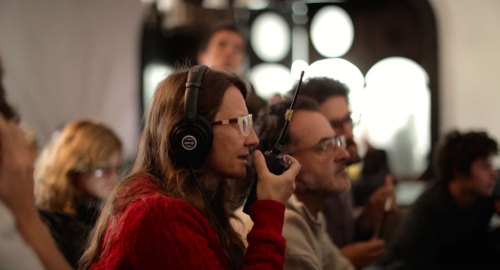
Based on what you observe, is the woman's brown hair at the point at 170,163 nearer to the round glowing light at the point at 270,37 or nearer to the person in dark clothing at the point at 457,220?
the person in dark clothing at the point at 457,220

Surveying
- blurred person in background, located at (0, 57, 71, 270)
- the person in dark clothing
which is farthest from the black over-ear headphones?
the person in dark clothing

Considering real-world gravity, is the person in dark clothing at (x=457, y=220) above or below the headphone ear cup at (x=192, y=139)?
below

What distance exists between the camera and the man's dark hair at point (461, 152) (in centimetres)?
201

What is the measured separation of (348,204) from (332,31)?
13.9 feet

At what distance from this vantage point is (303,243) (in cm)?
158

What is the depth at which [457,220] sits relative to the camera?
6.72 feet

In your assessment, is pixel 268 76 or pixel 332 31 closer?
pixel 268 76

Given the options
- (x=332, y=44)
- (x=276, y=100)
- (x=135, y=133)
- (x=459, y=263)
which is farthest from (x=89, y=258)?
(x=332, y=44)

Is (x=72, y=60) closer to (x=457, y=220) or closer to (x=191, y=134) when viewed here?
(x=457, y=220)

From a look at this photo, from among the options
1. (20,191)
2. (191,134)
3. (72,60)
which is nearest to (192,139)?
(191,134)

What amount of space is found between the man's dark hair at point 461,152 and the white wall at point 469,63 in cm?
9

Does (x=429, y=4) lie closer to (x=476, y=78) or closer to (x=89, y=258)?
(x=476, y=78)

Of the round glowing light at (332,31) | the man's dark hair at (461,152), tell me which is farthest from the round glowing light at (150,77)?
the man's dark hair at (461,152)

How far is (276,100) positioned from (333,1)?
476 cm
